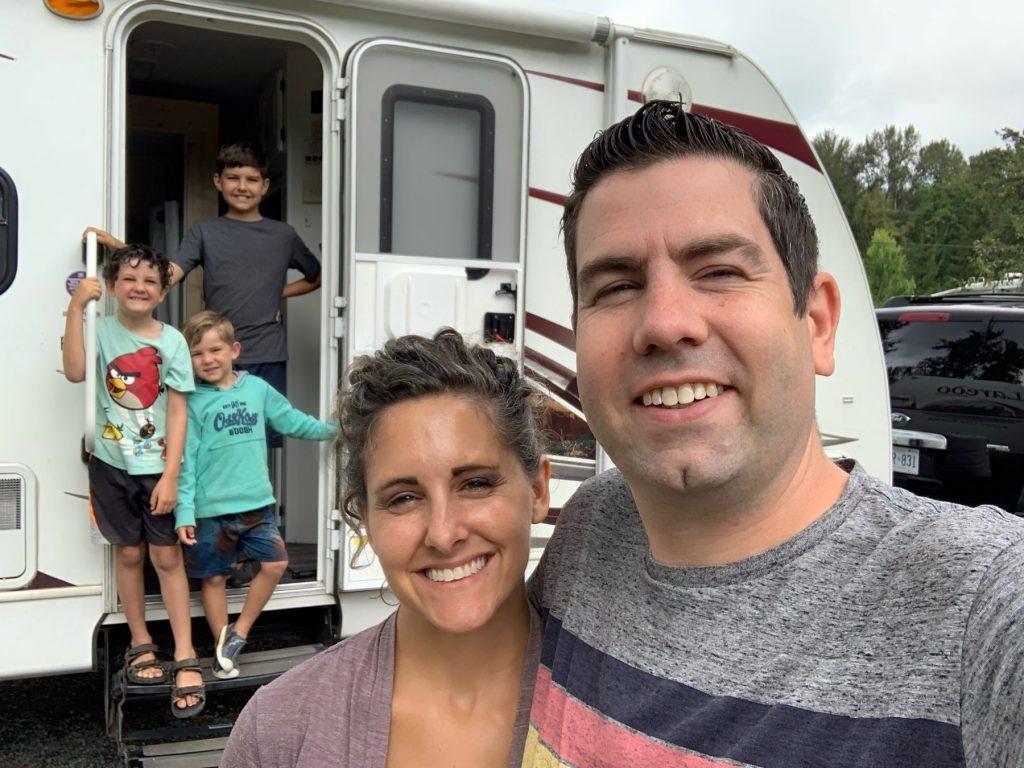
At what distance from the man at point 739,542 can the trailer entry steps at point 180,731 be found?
7.21 ft

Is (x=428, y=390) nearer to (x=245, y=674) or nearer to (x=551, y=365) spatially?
(x=551, y=365)

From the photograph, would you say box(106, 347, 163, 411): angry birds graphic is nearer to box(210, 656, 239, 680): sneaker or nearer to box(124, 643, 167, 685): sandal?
box(124, 643, 167, 685): sandal

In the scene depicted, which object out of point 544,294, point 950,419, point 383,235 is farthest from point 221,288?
point 950,419

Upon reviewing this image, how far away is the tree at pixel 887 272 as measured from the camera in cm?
2770

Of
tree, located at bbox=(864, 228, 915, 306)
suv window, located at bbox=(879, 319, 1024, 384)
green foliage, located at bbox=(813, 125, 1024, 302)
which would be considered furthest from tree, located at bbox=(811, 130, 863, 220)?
suv window, located at bbox=(879, 319, 1024, 384)

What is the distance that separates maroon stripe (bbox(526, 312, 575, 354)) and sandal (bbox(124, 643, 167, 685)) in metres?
1.98

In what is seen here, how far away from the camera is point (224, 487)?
3344mm

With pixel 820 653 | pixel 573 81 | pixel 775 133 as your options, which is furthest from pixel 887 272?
pixel 820 653


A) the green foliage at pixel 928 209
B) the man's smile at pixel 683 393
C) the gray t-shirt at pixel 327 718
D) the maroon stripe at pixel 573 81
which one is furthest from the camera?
the green foliage at pixel 928 209

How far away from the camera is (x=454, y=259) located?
11.6 feet

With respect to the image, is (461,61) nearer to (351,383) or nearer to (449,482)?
(351,383)

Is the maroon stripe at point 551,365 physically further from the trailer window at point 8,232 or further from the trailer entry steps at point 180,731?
the trailer window at point 8,232

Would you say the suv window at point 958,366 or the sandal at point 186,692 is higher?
the suv window at point 958,366

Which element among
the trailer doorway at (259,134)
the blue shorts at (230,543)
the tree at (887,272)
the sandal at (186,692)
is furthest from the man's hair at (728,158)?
the tree at (887,272)
